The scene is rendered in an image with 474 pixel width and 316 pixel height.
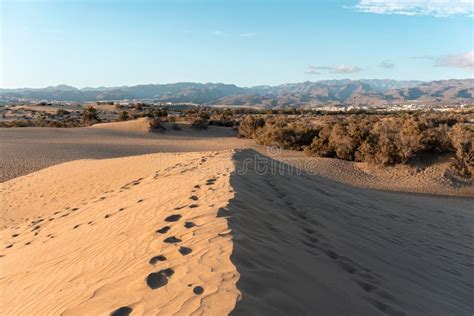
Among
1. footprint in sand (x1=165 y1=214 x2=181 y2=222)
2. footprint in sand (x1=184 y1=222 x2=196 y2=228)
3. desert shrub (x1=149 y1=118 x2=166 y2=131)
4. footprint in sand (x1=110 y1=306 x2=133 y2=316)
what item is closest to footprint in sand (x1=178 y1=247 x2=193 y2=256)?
footprint in sand (x1=184 y1=222 x2=196 y2=228)

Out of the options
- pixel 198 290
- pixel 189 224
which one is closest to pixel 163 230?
pixel 189 224

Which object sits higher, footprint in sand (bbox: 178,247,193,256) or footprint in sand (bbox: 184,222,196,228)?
footprint in sand (bbox: 178,247,193,256)

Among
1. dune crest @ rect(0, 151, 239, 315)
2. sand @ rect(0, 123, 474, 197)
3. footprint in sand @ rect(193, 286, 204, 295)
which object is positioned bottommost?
sand @ rect(0, 123, 474, 197)

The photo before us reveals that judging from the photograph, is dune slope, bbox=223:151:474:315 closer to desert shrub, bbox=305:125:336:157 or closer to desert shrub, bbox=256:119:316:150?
desert shrub, bbox=305:125:336:157

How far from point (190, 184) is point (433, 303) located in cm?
509

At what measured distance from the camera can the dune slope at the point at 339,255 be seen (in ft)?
11.6

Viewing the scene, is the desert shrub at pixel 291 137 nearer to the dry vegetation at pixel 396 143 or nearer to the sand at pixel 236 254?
the dry vegetation at pixel 396 143

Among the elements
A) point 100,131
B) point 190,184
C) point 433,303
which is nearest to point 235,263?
point 433,303

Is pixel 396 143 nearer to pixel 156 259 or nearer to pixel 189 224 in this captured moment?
pixel 189 224

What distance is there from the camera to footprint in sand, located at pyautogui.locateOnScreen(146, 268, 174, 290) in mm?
3511

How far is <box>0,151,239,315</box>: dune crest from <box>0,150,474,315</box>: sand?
0.02m

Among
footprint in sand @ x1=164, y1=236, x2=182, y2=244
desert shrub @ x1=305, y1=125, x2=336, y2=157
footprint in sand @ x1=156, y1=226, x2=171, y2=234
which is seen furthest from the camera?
desert shrub @ x1=305, y1=125, x2=336, y2=157

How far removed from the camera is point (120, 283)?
3721 millimetres

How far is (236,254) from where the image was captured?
3975mm
